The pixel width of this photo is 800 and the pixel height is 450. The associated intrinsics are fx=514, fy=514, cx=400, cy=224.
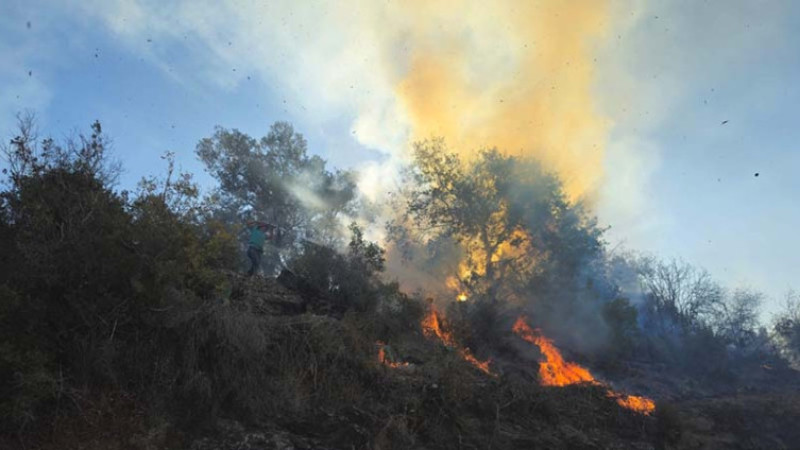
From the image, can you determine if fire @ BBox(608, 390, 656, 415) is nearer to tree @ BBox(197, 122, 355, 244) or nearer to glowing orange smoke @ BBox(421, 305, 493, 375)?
glowing orange smoke @ BBox(421, 305, 493, 375)

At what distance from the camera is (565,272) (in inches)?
1140

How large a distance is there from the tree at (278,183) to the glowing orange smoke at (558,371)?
13084mm

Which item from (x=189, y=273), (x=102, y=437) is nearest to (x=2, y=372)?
(x=102, y=437)

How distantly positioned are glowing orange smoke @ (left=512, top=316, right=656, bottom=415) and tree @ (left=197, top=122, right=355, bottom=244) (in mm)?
13084

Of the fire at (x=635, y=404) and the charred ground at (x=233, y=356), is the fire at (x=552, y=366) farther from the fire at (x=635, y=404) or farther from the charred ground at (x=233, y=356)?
the fire at (x=635, y=404)

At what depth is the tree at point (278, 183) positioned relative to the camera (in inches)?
1220

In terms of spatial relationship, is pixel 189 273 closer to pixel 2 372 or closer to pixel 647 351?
pixel 2 372

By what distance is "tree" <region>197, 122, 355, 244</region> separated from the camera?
1220 inches

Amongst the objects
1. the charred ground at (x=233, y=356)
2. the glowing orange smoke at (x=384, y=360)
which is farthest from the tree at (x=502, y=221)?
the glowing orange smoke at (x=384, y=360)

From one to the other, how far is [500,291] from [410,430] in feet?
65.7

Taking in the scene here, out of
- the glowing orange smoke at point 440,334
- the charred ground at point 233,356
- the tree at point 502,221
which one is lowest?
the charred ground at point 233,356

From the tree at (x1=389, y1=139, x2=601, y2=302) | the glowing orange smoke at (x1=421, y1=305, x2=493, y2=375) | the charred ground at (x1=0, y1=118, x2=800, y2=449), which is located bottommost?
the charred ground at (x1=0, y1=118, x2=800, y2=449)

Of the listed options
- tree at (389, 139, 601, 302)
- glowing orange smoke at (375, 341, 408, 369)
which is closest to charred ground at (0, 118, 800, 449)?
glowing orange smoke at (375, 341, 408, 369)

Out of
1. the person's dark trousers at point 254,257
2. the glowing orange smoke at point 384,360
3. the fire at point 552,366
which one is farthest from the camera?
the fire at point 552,366
